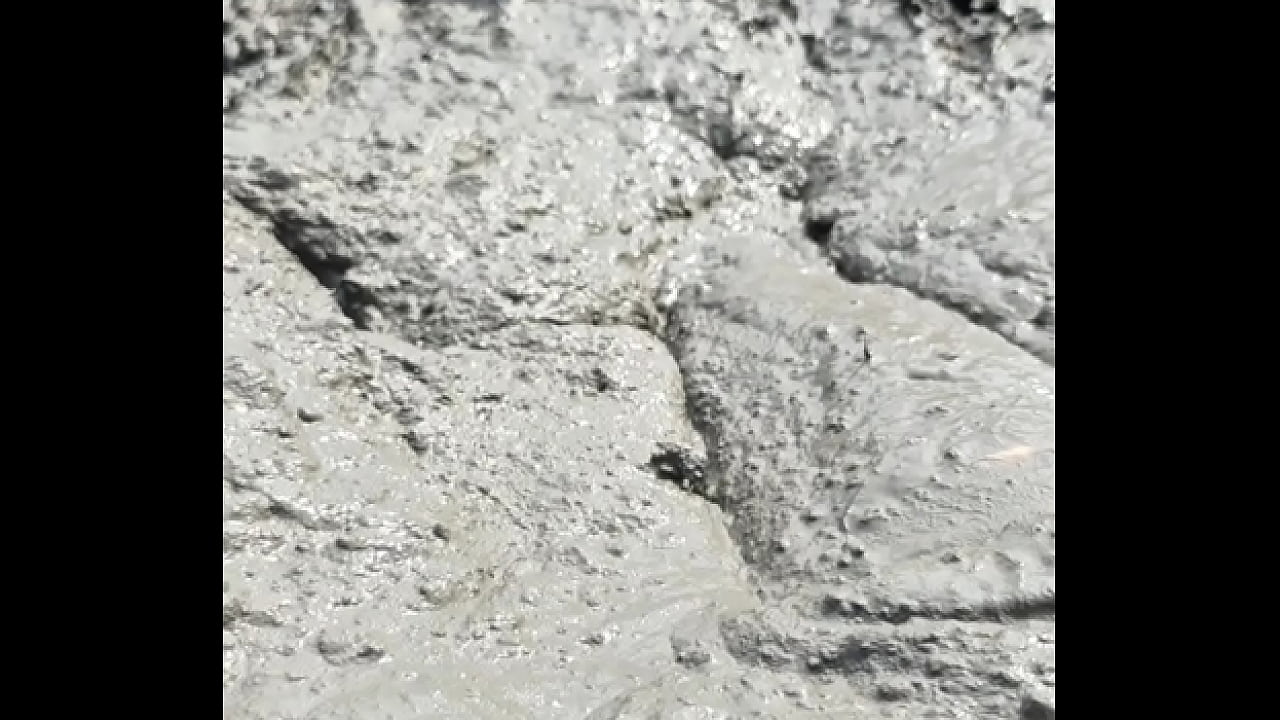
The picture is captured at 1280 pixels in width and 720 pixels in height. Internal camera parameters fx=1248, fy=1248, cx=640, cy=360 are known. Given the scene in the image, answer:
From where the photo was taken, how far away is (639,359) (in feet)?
7.14

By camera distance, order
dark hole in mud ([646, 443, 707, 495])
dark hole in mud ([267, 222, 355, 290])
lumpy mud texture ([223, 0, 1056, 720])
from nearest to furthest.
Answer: lumpy mud texture ([223, 0, 1056, 720])
dark hole in mud ([646, 443, 707, 495])
dark hole in mud ([267, 222, 355, 290])

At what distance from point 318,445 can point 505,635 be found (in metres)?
0.47

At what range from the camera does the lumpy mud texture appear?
5.22 ft

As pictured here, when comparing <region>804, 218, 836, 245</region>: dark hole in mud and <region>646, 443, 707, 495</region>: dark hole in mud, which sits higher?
<region>804, 218, 836, 245</region>: dark hole in mud

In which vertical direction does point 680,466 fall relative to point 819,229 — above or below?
below

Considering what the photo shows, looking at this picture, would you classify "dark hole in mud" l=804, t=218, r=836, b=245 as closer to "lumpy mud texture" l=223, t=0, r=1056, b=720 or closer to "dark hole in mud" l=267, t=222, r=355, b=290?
"lumpy mud texture" l=223, t=0, r=1056, b=720

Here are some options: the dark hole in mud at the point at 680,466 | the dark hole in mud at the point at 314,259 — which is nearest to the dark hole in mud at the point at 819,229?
the dark hole in mud at the point at 680,466

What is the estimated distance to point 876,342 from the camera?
2.03 m

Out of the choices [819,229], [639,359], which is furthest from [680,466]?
[819,229]

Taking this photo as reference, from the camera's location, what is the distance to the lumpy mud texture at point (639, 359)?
159cm

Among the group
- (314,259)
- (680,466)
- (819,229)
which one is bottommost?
(680,466)

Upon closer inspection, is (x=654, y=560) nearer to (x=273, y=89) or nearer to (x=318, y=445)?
(x=318, y=445)

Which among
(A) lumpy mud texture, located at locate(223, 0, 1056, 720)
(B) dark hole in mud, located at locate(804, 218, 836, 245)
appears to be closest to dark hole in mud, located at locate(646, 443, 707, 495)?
(A) lumpy mud texture, located at locate(223, 0, 1056, 720)

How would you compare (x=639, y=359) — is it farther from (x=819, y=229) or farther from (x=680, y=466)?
(x=819, y=229)
